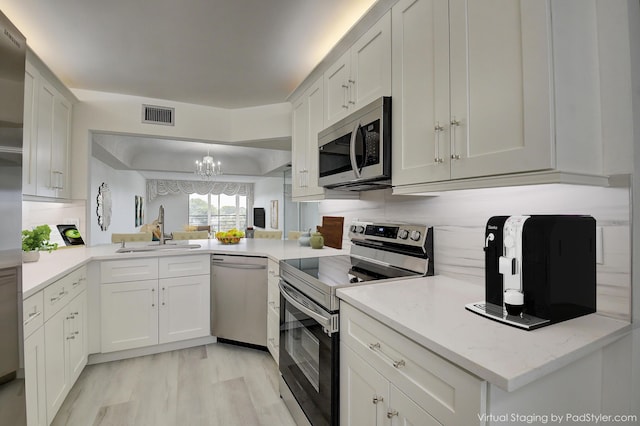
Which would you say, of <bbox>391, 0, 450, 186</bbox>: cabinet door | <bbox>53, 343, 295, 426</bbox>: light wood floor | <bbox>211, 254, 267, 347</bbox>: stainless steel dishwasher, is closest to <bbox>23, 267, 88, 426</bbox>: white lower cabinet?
<bbox>53, 343, 295, 426</bbox>: light wood floor

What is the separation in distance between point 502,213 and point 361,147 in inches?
29.6

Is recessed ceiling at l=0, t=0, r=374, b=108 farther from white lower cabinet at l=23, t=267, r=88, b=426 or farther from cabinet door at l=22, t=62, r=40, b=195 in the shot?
white lower cabinet at l=23, t=267, r=88, b=426

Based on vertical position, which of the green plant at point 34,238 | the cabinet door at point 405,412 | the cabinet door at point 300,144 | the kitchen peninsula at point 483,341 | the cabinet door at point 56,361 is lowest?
the cabinet door at point 56,361

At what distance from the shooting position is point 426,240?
1.60 m

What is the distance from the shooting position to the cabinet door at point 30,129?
2.06 m

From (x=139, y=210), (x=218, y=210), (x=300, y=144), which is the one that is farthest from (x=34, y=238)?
(x=218, y=210)

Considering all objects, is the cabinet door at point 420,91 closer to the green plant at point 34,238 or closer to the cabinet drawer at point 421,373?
the cabinet drawer at point 421,373

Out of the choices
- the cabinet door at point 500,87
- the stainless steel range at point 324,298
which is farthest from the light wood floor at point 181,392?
the cabinet door at point 500,87

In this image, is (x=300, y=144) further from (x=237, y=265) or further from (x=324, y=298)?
(x=324, y=298)

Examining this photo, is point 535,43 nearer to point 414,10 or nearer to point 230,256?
point 414,10

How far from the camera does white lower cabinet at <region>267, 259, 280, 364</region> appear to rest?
89.5 inches

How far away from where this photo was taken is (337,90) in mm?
1982

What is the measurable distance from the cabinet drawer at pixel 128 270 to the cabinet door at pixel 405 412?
2.35 metres

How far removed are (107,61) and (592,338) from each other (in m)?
3.32
